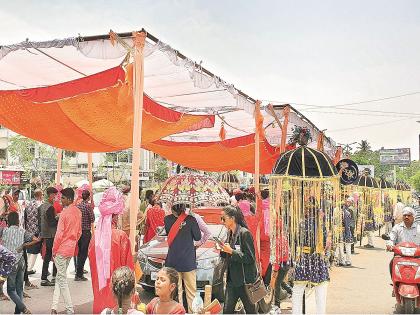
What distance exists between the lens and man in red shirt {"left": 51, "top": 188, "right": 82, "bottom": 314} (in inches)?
242

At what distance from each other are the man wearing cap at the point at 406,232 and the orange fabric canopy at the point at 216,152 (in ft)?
13.0

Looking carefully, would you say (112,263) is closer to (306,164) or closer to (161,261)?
(306,164)

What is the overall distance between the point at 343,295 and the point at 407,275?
1.81 metres

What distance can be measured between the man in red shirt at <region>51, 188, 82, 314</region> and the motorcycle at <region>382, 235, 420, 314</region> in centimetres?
461

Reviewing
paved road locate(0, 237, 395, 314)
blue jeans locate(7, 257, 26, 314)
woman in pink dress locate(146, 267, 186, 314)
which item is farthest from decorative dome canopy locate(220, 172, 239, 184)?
woman in pink dress locate(146, 267, 186, 314)

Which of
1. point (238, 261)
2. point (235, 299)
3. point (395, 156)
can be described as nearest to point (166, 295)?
point (238, 261)

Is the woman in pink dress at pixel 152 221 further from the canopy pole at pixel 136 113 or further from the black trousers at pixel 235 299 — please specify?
the black trousers at pixel 235 299

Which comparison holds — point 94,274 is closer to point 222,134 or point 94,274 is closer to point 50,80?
point 50,80

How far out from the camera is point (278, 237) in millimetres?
5141

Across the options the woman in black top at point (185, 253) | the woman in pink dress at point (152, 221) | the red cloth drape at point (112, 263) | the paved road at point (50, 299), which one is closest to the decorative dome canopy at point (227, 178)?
the woman in pink dress at point (152, 221)

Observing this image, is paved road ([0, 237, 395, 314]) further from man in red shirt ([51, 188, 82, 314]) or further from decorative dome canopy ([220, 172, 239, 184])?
decorative dome canopy ([220, 172, 239, 184])

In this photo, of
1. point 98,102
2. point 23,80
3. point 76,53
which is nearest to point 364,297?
point 98,102

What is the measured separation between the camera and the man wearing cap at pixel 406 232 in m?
6.81

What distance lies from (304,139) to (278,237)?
1271 millimetres
